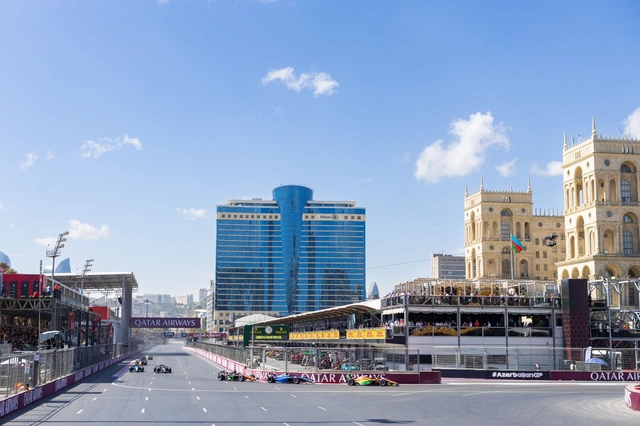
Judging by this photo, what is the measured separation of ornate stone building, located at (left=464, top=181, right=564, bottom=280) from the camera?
420ft

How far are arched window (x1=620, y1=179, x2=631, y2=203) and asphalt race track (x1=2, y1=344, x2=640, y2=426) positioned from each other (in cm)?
4586

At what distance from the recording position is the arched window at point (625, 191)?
91.3 m

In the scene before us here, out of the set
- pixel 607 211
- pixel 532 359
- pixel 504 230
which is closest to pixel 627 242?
pixel 607 211

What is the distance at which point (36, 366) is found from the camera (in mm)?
38844

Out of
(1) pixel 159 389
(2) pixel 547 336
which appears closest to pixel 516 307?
(2) pixel 547 336

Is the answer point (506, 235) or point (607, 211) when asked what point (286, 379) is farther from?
point (506, 235)

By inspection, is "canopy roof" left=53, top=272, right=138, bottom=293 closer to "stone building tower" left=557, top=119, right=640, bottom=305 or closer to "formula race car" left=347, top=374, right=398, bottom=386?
"stone building tower" left=557, top=119, right=640, bottom=305

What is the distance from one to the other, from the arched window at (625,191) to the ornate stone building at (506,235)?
36.4 metres

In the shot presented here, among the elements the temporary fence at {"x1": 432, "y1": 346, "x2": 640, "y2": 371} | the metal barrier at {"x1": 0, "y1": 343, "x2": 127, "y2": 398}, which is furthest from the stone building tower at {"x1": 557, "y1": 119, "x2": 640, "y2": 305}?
the metal barrier at {"x1": 0, "y1": 343, "x2": 127, "y2": 398}

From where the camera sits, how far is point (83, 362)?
6219 centimetres

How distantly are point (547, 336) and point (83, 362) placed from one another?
42.5 meters

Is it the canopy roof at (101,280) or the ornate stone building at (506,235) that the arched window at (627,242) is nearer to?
the ornate stone building at (506,235)

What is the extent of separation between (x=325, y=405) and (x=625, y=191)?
69.8 metres

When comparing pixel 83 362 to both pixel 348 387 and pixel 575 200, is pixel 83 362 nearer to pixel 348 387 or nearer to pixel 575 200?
pixel 348 387
